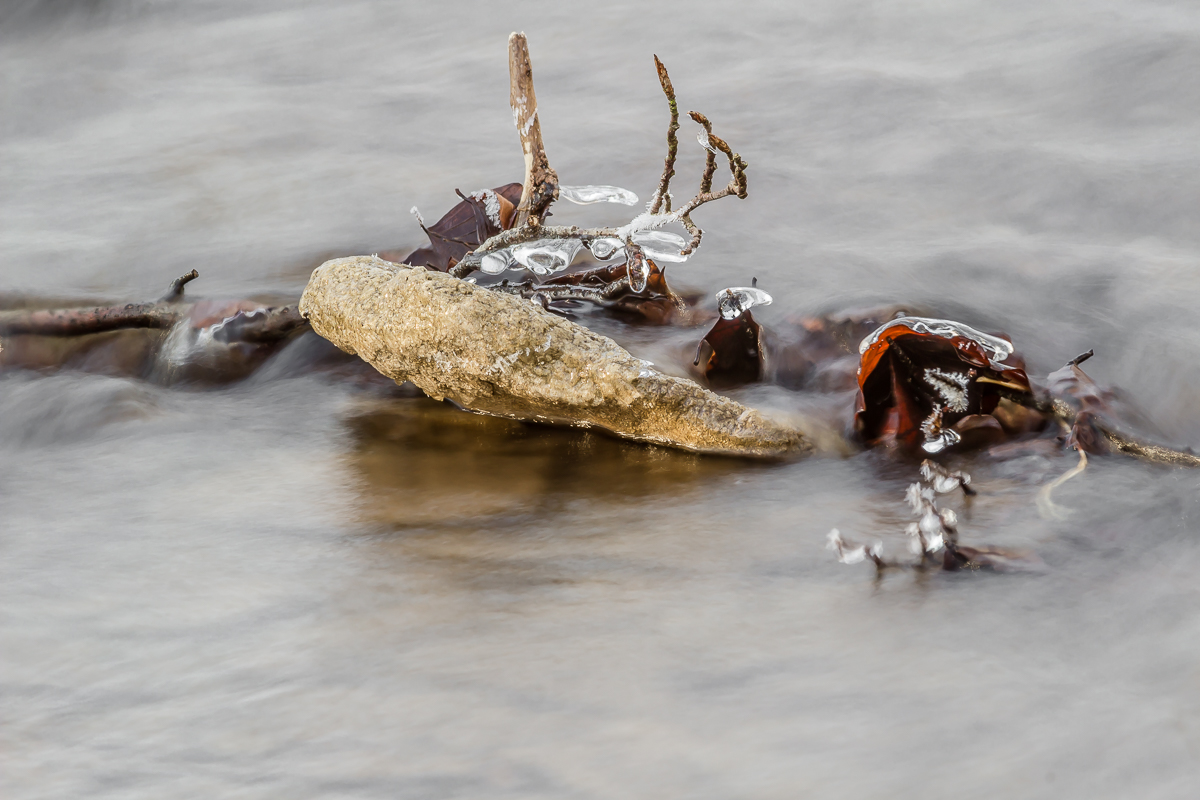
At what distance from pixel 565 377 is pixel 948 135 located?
220 cm

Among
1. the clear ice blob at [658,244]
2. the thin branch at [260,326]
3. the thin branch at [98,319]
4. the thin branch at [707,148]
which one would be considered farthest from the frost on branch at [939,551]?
the thin branch at [98,319]

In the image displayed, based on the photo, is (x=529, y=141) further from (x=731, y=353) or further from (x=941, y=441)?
(x=941, y=441)

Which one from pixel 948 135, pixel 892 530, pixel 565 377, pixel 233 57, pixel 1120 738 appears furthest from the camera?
pixel 233 57

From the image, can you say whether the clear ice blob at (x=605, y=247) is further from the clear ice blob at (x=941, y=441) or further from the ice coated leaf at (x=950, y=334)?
the clear ice blob at (x=941, y=441)

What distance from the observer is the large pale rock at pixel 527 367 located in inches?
71.1

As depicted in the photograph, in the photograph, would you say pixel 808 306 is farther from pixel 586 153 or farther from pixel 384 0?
pixel 384 0

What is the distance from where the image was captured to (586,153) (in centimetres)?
352

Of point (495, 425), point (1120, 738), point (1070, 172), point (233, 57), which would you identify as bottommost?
point (1120, 738)

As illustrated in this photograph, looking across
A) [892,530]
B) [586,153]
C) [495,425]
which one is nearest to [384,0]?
[586,153]

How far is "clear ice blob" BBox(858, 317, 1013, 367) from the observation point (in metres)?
1.81

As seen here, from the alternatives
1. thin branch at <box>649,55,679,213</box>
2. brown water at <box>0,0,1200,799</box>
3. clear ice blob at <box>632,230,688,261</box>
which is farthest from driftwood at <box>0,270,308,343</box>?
thin branch at <box>649,55,679,213</box>

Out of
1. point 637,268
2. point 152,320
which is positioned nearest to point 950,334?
point 637,268

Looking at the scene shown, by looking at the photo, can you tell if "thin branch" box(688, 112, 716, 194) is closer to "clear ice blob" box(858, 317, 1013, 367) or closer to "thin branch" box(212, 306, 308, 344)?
"clear ice blob" box(858, 317, 1013, 367)

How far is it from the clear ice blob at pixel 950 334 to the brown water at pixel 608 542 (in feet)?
0.76
